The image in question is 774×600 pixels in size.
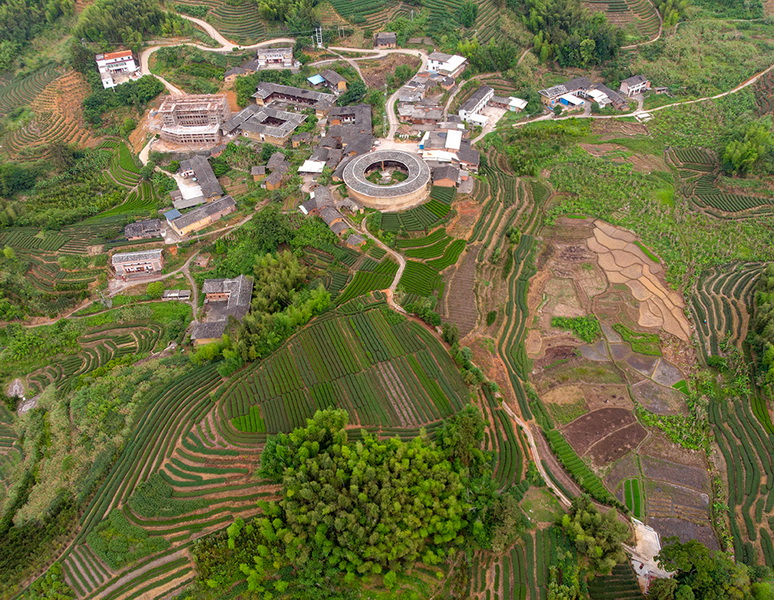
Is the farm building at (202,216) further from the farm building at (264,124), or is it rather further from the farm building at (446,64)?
the farm building at (446,64)

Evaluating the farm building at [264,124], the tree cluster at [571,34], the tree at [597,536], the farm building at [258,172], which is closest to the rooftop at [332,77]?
the farm building at [264,124]

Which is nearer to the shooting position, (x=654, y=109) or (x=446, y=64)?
(x=654, y=109)

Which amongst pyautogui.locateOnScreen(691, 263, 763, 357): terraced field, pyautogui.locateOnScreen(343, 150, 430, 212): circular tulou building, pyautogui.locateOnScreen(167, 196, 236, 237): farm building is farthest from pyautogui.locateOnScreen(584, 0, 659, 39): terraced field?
pyautogui.locateOnScreen(167, 196, 236, 237): farm building

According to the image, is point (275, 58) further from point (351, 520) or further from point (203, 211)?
point (351, 520)

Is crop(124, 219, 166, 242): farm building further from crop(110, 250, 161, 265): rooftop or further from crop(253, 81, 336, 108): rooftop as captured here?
crop(253, 81, 336, 108): rooftop

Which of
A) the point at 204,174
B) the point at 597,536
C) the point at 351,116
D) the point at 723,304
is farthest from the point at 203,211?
the point at 723,304
